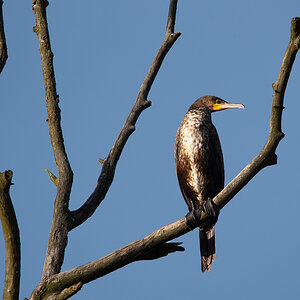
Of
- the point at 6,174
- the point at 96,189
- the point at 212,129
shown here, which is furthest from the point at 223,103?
the point at 6,174

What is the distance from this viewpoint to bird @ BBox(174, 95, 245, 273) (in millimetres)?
5074

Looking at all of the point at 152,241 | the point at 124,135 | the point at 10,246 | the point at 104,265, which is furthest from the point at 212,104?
the point at 10,246

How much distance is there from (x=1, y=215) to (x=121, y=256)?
0.91 m

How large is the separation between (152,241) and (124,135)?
3.91 ft

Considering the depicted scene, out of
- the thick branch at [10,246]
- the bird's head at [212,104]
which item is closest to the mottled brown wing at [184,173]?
the bird's head at [212,104]

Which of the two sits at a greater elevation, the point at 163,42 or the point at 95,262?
the point at 163,42

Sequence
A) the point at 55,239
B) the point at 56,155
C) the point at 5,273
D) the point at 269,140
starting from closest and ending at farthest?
1. the point at 269,140
2. the point at 5,273
3. the point at 55,239
4. the point at 56,155

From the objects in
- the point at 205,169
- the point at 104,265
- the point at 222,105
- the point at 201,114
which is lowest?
the point at 104,265

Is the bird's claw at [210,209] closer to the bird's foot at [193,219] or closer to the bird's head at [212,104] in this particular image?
the bird's foot at [193,219]

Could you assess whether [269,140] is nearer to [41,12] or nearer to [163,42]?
[163,42]

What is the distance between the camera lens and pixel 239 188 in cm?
351

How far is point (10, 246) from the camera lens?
362 centimetres

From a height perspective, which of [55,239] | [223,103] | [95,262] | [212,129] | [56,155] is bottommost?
[95,262]

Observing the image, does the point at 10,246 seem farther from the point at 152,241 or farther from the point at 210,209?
the point at 210,209
